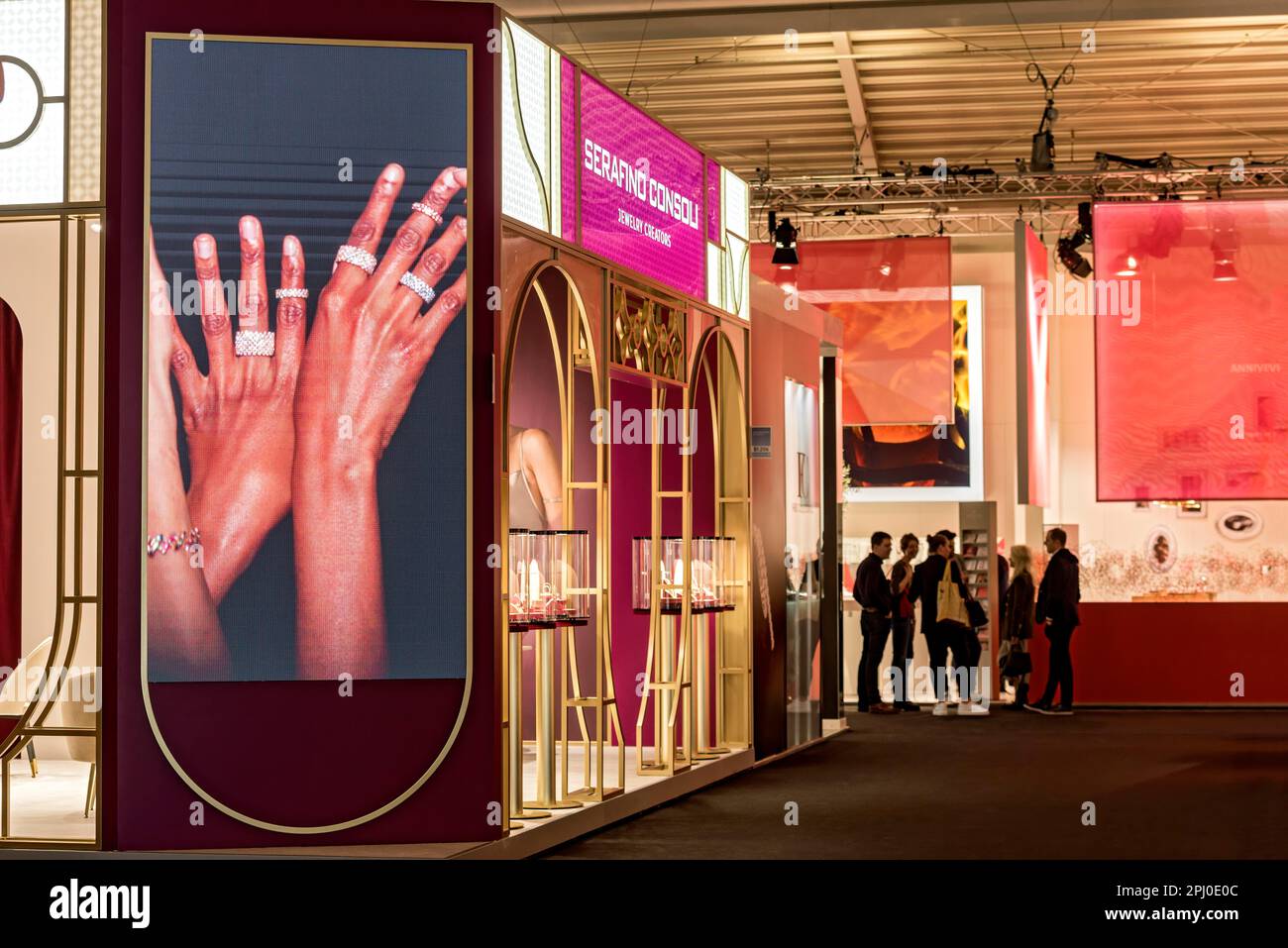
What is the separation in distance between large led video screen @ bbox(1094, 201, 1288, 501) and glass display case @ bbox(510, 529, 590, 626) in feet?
19.6

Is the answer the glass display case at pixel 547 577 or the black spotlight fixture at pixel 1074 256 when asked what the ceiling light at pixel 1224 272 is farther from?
the glass display case at pixel 547 577

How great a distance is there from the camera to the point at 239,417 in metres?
6.07

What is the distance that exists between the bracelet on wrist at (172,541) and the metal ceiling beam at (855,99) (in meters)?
7.90

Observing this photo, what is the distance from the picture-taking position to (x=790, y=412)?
10.6m

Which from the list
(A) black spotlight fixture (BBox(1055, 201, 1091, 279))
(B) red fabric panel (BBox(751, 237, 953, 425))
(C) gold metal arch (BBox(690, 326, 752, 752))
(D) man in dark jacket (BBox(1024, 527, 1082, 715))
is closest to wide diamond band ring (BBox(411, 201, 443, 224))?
(C) gold metal arch (BBox(690, 326, 752, 752))

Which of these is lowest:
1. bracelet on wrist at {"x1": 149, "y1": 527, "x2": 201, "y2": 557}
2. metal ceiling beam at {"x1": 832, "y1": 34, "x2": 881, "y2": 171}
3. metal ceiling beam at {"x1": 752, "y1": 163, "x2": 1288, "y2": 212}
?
bracelet on wrist at {"x1": 149, "y1": 527, "x2": 201, "y2": 557}

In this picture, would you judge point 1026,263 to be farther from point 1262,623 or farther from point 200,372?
point 200,372

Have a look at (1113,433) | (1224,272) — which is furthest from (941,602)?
(1224,272)

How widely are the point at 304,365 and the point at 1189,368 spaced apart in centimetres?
789

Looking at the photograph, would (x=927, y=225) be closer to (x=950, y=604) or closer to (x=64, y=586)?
(x=950, y=604)

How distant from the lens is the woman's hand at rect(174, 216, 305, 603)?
605 cm

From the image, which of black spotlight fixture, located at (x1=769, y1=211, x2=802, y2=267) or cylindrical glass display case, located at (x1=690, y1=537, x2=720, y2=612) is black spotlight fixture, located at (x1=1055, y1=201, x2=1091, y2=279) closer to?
black spotlight fixture, located at (x1=769, y1=211, x2=802, y2=267)
